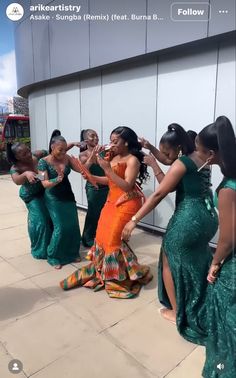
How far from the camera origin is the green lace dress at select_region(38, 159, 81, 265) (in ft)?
11.6

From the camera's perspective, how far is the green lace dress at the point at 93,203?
4004 mm

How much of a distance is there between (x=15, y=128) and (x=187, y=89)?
41.8ft

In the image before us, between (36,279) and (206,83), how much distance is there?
3041 millimetres

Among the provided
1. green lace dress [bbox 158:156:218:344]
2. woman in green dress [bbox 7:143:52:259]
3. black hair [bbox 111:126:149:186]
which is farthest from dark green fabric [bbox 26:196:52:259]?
green lace dress [bbox 158:156:218:344]

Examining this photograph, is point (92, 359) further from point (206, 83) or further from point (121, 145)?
point (206, 83)

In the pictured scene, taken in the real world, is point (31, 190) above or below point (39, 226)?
above

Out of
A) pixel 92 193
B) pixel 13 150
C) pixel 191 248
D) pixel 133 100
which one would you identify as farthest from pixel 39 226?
pixel 133 100

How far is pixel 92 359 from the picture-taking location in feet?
6.77

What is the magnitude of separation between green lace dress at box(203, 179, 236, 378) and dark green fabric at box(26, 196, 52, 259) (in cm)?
244

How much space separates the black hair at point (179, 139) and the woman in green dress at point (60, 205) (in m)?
1.48

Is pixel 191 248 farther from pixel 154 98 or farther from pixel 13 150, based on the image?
pixel 154 98

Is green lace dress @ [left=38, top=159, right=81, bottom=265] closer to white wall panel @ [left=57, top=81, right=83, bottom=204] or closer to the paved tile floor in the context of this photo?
the paved tile floor

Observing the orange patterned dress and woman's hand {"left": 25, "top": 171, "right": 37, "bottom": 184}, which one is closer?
the orange patterned dress

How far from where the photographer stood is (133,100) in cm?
460
